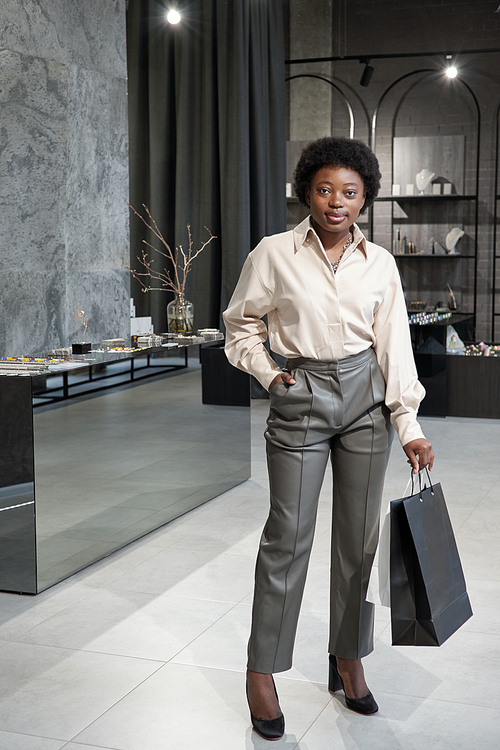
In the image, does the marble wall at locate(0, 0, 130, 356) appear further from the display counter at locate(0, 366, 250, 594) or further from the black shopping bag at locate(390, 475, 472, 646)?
the black shopping bag at locate(390, 475, 472, 646)

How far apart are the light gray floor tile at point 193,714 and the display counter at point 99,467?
837 millimetres

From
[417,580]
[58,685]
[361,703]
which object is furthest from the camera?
[58,685]

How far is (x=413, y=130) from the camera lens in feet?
28.5

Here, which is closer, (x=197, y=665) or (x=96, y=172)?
(x=197, y=665)

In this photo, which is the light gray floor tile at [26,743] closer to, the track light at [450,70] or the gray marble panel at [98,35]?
the gray marble panel at [98,35]

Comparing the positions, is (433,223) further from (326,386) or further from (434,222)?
(326,386)

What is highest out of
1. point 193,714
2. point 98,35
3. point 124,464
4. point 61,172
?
point 98,35

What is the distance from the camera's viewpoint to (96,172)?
169 inches

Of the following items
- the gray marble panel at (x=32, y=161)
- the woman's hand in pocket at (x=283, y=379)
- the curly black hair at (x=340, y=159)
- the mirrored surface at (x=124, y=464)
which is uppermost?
the gray marble panel at (x=32, y=161)

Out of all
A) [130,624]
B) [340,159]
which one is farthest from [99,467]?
[340,159]

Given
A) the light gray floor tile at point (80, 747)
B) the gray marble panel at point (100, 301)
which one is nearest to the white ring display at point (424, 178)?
the gray marble panel at point (100, 301)

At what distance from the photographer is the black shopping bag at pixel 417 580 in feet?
5.73

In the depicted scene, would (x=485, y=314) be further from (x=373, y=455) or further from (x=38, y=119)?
(x=373, y=455)

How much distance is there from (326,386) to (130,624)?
1190 mm
